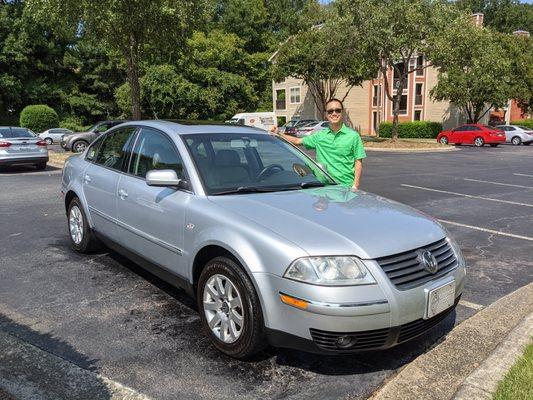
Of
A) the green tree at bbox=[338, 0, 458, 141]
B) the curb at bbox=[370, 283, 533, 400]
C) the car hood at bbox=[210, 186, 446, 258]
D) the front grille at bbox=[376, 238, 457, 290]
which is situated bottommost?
the curb at bbox=[370, 283, 533, 400]

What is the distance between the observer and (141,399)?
2873 millimetres

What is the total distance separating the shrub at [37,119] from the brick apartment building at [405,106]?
1986 cm

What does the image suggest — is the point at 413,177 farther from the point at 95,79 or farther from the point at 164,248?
the point at 95,79

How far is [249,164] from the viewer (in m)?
4.28

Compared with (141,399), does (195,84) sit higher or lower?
higher

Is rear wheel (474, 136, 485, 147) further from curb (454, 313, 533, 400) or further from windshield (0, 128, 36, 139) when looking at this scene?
curb (454, 313, 533, 400)

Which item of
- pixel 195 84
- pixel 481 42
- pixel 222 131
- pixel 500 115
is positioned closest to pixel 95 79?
pixel 195 84

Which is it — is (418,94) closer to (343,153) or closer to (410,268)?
(343,153)

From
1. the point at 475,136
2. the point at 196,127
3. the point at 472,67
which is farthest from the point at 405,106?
the point at 196,127

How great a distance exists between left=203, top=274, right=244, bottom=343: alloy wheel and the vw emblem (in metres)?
1.22

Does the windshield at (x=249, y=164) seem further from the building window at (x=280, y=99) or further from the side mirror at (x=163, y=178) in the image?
the building window at (x=280, y=99)

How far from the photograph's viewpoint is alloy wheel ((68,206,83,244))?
18.6 ft

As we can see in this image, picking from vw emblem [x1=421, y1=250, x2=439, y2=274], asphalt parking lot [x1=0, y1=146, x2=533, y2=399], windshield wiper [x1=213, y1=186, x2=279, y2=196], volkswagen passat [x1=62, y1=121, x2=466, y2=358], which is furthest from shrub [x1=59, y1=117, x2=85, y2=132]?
vw emblem [x1=421, y1=250, x2=439, y2=274]

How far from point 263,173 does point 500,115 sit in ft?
156
